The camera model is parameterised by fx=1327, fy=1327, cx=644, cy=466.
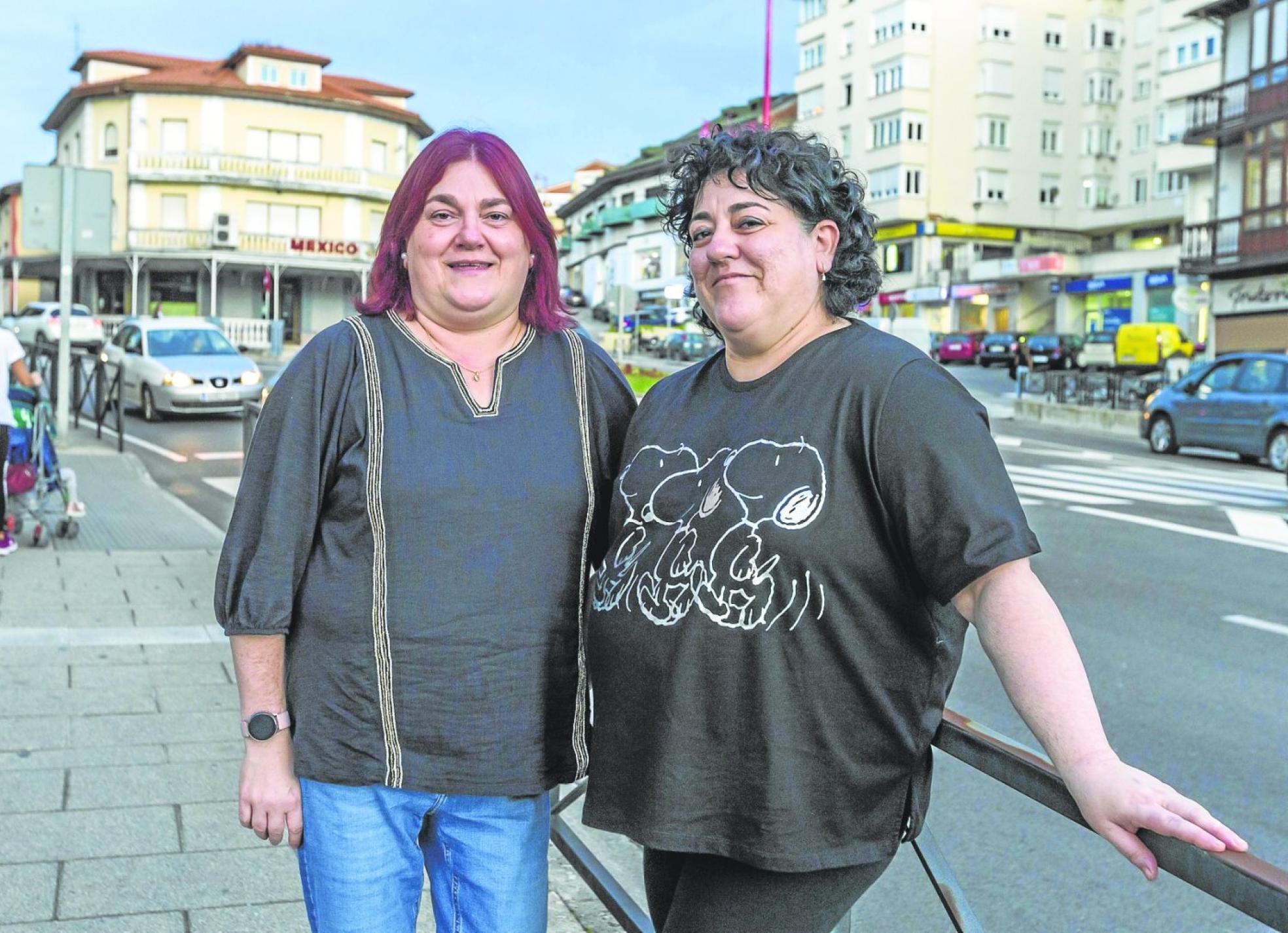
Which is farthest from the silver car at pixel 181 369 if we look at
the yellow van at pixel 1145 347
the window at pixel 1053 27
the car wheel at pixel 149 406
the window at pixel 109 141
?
the window at pixel 1053 27

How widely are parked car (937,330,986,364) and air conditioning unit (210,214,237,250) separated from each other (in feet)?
85.1

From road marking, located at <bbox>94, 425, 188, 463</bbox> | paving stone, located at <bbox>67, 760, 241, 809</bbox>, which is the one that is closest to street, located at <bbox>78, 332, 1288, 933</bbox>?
road marking, located at <bbox>94, 425, 188, 463</bbox>

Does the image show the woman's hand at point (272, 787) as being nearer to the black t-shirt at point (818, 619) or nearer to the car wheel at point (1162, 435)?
the black t-shirt at point (818, 619)

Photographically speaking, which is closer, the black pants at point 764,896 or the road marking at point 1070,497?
the black pants at point 764,896

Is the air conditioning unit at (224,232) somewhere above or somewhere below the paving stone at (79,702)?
above

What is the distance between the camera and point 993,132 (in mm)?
64125

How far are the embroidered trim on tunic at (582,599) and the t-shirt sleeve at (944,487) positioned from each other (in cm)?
64

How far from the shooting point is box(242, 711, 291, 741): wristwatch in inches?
88.0

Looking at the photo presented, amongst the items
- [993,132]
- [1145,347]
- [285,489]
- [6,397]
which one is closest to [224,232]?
[1145,347]

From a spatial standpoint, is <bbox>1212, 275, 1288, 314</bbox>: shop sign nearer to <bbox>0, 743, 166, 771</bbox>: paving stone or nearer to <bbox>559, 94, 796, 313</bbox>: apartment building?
<bbox>559, 94, 796, 313</bbox>: apartment building

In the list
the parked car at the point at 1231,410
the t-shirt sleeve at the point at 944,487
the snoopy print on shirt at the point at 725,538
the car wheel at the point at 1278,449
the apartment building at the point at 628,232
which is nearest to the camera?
the t-shirt sleeve at the point at 944,487

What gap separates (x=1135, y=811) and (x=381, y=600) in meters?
1.21

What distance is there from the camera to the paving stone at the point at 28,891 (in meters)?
3.37

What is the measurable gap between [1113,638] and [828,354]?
6154 millimetres
